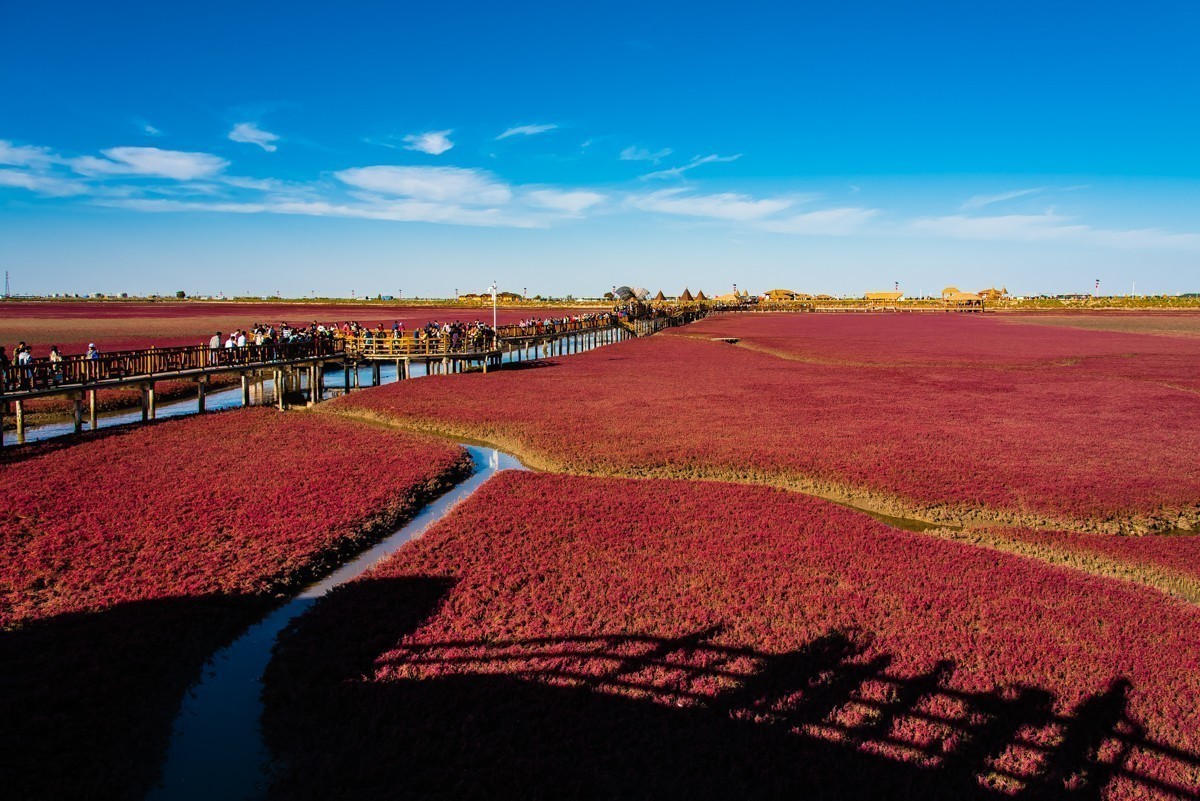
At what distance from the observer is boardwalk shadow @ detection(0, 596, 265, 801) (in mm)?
8055

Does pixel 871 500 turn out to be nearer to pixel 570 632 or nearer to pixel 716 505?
pixel 716 505

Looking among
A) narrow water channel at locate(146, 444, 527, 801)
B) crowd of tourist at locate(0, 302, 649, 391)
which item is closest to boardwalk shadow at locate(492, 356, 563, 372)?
crowd of tourist at locate(0, 302, 649, 391)

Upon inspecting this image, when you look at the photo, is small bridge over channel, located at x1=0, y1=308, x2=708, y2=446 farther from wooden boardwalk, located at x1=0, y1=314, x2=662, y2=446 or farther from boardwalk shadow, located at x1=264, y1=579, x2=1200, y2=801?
boardwalk shadow, located at x1=264, y1=579, x2=1200, y2=801

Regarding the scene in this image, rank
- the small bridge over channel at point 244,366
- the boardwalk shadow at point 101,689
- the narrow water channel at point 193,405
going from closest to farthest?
the boardwalk shadow at point 101,689
the small bridge over channel at point 244,366
the narrow water channel at point 193,405

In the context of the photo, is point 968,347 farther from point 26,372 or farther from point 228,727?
→ point 228,727

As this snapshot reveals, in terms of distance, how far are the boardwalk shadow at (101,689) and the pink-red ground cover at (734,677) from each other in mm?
1363

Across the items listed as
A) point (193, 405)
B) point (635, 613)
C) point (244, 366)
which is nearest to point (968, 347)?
point (244, 366)

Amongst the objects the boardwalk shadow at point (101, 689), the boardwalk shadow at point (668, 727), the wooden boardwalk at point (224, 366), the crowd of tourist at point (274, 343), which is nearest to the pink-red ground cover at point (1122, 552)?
the boardwalk shadow at point (668, 727)

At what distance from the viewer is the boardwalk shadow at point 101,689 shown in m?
8.05

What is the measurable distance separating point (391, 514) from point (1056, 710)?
14241 millimetres

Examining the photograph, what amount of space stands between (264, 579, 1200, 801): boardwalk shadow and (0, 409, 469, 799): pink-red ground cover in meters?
1.76

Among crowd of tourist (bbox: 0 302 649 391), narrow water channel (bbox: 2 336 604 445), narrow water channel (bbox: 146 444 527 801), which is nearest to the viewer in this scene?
narrow water channel (bbox: 146 444 527 801)

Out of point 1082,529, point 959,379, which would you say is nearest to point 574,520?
point 1082,529

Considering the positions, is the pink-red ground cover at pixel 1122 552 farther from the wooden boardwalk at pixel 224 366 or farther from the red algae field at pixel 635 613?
the wooden boardwalk at pixel 224 366
